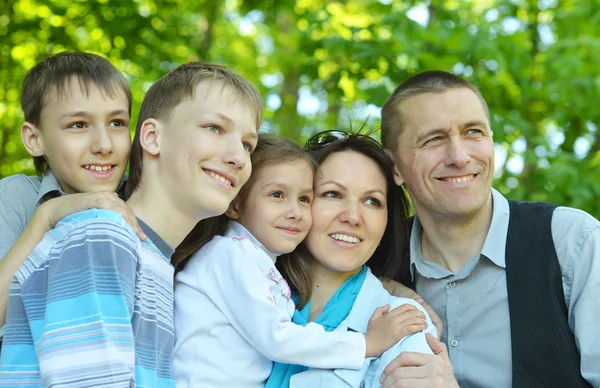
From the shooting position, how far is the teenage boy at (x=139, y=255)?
5.95ft

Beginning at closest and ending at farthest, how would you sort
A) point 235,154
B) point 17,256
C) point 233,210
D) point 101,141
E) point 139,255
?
point 139,255 < point 17,256 < point 235,154 < point 101,141 < point 233,210

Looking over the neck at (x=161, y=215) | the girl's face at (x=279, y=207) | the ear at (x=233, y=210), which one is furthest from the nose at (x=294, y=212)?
the neck at (x=161, y=215)

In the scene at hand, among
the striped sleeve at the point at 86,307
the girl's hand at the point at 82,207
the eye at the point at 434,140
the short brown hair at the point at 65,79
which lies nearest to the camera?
the striped sleeve at the point at 86,307

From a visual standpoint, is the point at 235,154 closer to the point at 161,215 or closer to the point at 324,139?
the point at 161,215

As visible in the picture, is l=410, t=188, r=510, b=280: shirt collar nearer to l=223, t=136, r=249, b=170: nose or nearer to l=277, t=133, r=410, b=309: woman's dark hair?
l=277, t=133, r=410, b=309: woman's dark hair

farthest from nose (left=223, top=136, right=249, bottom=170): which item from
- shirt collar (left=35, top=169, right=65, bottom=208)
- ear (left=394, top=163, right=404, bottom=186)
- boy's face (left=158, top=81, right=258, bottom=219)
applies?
ear (left=394, top=163, right=404, bottom=186)

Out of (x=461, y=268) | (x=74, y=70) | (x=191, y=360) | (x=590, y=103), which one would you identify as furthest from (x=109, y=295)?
(x=590, y=103)

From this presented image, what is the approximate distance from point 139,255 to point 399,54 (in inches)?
147

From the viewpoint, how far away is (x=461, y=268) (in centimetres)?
306

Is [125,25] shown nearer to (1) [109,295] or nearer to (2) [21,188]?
(2) [21,188]

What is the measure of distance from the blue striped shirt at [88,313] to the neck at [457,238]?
1547 millimetres

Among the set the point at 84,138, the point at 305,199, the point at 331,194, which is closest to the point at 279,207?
the point at 305,199

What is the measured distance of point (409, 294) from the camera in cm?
303

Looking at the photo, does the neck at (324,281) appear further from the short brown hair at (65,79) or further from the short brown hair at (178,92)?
the short brown hair at (65,79)
